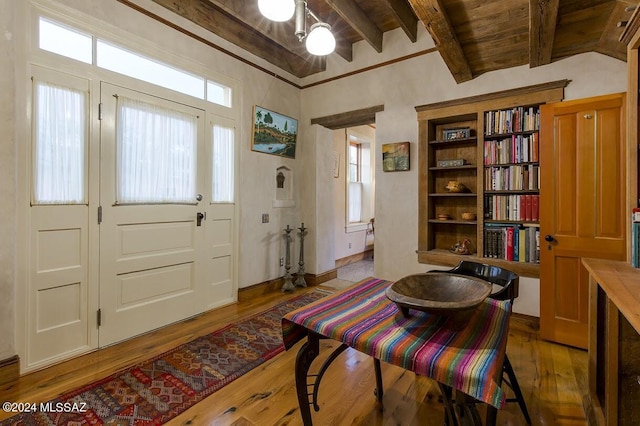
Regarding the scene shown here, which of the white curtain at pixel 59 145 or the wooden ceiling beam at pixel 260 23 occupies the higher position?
the wooden ceiling beam at pixel 260 23

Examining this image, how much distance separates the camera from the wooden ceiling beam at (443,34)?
80.1 inches

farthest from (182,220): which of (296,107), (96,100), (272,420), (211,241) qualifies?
(296,107)

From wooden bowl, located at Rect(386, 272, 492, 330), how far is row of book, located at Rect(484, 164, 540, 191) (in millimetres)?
1996

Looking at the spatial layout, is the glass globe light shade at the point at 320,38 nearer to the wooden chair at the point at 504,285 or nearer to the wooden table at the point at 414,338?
the wooden table at the point at 414,338

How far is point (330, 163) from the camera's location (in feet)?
14.9

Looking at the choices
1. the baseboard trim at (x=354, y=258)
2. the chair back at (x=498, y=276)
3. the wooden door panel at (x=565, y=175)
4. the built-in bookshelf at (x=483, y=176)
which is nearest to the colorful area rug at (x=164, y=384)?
the chair back at (x=498, y=276)

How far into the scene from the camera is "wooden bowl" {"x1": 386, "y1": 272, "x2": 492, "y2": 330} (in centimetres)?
111

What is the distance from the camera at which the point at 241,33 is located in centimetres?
350

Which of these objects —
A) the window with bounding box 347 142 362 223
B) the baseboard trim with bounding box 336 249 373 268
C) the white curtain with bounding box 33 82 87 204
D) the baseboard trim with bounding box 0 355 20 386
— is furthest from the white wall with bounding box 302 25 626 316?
the baseboard trim with bounding box 0 355 20 386

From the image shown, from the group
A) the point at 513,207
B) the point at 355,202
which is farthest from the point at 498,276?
the point at 355,202

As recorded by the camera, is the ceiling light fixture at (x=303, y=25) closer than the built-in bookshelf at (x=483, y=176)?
Yes

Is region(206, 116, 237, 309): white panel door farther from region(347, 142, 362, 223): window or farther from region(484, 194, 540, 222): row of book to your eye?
region(347, 142, 362, 223): window

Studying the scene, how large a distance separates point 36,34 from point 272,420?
3026 mm

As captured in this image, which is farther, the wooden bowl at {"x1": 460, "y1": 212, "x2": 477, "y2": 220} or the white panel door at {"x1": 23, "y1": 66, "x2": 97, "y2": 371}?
the wooden bowl at {"x1": 460, "y1": 212, "x2": 477, "y2": 220}
